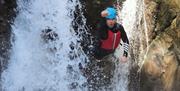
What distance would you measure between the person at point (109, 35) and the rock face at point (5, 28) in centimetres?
165

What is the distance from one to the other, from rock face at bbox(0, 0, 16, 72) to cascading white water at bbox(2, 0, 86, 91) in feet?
0.39

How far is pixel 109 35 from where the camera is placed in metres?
9.81

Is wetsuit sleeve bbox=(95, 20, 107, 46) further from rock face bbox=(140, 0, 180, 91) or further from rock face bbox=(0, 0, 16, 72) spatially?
rock face bbox=(0, 0, 16, 72)

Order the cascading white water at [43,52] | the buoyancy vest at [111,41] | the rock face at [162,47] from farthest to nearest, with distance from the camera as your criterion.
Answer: the rock face at [162,47] → the cascading white water at [43,52] → the buoyancy vest at [111,41]

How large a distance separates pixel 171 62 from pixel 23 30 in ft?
9.88

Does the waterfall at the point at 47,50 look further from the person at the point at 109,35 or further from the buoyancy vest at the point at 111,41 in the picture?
the buoyancy vest at the point at 111,41

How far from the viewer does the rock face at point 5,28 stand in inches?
392

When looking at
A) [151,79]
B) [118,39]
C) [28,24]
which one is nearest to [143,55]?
[151,79]

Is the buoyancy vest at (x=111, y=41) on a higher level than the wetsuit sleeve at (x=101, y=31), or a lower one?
lower

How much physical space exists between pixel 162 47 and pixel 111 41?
145 cm

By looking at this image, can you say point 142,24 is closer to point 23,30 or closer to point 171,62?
point 171,62

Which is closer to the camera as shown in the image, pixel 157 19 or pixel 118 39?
pixel 118 39

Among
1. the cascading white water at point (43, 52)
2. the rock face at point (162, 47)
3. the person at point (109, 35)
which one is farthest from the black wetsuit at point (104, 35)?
the rock face at point (162, 47)

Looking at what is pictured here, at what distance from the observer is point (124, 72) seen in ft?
36.7
